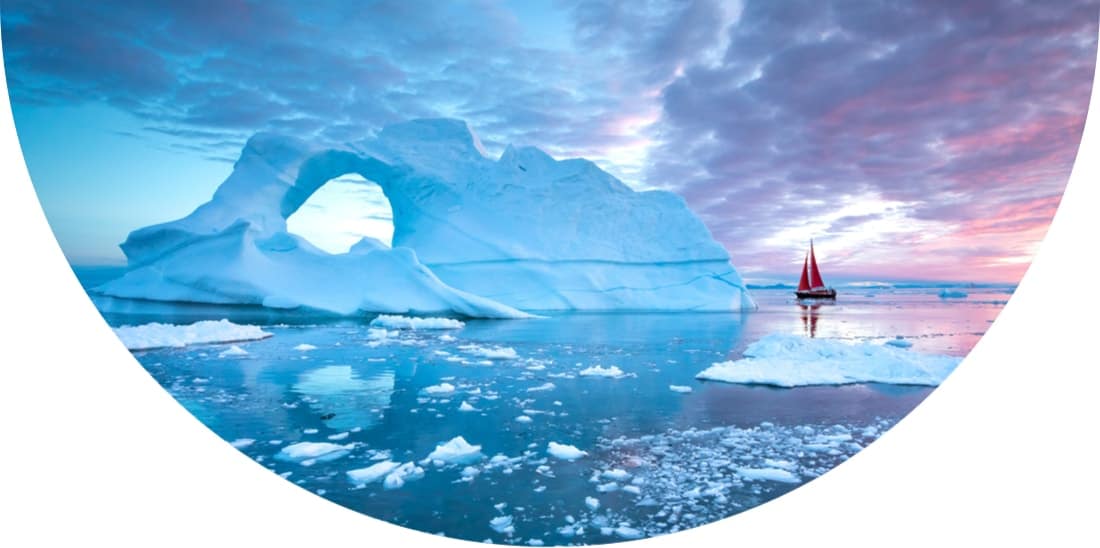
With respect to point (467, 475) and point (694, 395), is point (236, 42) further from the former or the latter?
point (694, 395)

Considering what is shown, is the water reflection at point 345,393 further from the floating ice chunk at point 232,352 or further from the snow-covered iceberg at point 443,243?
the snow-covered iceberg at point 443,243

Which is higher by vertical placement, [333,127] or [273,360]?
[333,127]

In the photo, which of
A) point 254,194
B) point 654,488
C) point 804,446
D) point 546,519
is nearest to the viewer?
point 546,519

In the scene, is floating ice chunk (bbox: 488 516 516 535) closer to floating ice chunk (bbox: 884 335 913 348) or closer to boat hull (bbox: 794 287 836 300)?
boat hull (bbox: 794 287 836 300)

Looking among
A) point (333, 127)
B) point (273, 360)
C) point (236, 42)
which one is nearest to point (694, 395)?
point (333, 127)

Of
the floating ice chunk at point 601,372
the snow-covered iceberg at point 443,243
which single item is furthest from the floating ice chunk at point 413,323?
the floating ice chunk at point 601,372

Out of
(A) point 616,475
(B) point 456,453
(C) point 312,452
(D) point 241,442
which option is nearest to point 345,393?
(D) point 241,442

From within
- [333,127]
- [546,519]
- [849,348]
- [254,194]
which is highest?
[254,194]
